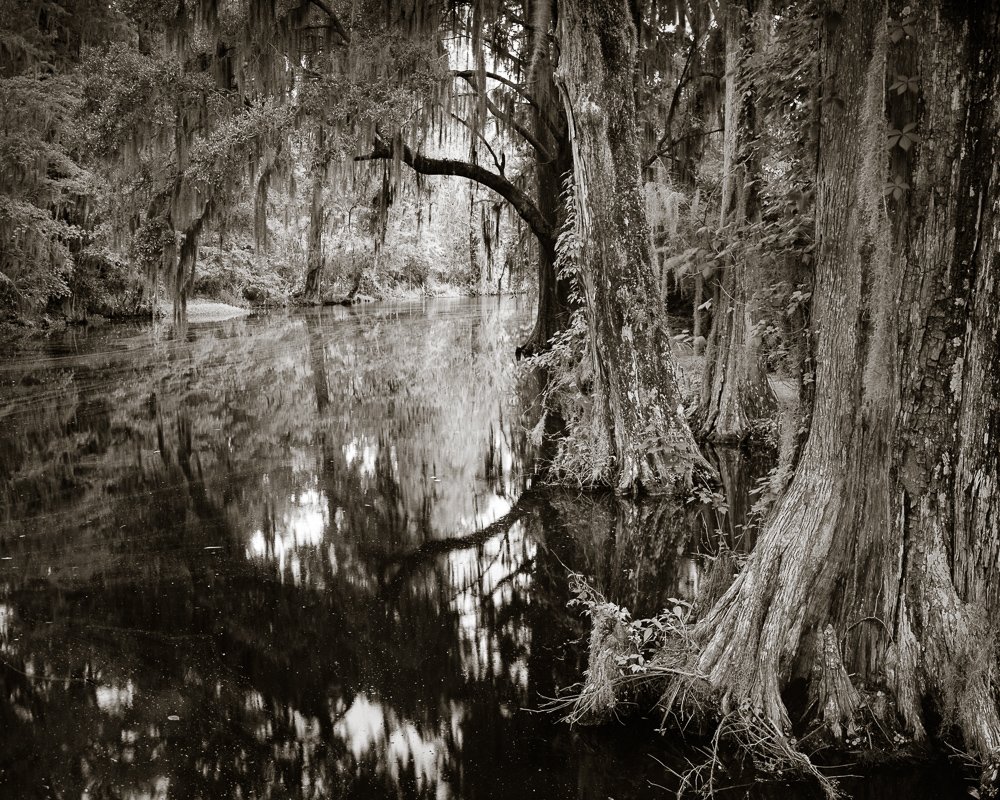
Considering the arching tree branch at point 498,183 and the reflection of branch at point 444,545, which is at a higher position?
the arching tree branch at point 498,183

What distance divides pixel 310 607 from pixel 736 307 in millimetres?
6105

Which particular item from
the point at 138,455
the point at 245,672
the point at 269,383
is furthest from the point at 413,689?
the point at 269,383

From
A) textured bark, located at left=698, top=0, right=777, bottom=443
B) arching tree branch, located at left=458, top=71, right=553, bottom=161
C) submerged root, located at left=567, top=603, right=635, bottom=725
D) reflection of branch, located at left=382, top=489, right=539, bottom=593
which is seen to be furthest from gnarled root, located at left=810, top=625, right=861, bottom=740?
arching tree branch, located at left=458, top=71, right=553, bottom=161

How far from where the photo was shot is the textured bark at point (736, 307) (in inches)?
307

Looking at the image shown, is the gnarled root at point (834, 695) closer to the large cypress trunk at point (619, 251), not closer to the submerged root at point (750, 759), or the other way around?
the submerged root at point (750, 759)

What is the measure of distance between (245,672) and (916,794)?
10.6 ft

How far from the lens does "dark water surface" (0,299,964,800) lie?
10.2ft

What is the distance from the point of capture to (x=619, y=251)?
6.82 m

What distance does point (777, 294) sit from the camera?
422 centimetres

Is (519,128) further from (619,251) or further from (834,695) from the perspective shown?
(834,695)

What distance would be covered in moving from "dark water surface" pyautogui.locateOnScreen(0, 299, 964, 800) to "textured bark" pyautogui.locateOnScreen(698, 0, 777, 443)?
0.80 metres

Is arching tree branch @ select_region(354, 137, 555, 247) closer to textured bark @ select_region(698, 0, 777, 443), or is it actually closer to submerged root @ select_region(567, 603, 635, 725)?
textured bark @ select_region(698, 0, 777, 443)

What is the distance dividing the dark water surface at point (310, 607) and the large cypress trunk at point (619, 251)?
668 mm

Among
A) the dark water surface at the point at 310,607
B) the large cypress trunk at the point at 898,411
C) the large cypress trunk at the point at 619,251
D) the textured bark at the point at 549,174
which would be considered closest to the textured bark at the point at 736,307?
the dark water surface at the point at 310,607
